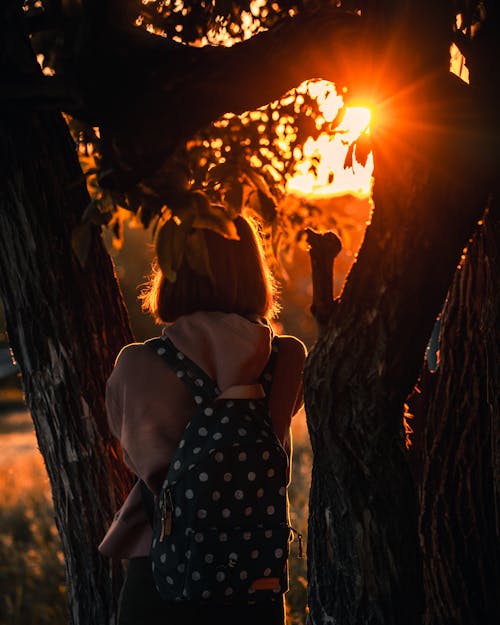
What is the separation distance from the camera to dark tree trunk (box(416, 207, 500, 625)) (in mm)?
3350

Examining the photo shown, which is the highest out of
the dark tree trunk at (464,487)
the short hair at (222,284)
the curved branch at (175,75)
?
the curved branch at (175,75)

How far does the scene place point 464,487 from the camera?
3.38 m

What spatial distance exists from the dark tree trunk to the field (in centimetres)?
273

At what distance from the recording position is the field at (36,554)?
639 cm

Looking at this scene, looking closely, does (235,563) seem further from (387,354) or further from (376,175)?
(376,175)

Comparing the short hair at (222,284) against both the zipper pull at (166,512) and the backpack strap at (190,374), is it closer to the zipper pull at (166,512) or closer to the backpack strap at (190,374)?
the backpack strap at (190,374)

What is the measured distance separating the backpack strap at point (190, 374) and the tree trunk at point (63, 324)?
99 centimetres

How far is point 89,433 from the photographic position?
127 inches

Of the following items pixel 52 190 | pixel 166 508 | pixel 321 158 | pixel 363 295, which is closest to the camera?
pixel 166 508

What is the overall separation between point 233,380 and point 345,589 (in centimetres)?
91

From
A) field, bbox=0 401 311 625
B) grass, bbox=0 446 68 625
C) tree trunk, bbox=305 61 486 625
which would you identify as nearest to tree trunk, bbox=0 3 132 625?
tree trunk, bbox=305 61 486 625

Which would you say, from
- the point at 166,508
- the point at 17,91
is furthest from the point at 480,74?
the point at 166,508

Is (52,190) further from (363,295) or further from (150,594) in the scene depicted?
(150,594)

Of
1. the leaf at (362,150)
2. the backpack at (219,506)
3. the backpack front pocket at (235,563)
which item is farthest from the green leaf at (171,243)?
the leaf at (362,150)
